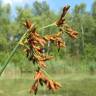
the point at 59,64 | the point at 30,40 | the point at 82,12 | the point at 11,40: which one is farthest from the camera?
the point at 82,12

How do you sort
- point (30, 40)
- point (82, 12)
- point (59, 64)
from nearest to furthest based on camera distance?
point (30, 40)
point (59, 64)
point (82, 12)

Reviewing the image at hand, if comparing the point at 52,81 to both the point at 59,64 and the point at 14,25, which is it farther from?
the point at 14,25

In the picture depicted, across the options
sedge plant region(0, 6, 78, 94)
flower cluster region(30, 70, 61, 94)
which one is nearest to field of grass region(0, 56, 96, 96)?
sedge plant region(0, 6, 78, 94)

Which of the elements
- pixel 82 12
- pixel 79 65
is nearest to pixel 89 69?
pixel 79 65

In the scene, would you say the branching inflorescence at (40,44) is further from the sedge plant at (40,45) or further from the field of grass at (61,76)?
the field of grass at (61,76)

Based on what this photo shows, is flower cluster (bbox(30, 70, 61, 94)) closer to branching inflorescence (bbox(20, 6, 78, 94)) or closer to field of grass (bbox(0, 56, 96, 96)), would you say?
branching inflorescence (bbox(20, 6, 78, 94))

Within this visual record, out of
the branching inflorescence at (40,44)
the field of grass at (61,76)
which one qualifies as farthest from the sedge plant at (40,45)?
the field of grass at (61,76)

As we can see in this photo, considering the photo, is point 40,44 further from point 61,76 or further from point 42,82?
point 61,76

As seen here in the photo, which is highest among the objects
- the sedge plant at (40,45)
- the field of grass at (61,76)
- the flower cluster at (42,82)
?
the sedge plant at (40,45)

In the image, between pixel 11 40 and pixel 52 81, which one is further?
pixel 11 40

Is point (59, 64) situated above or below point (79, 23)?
below
